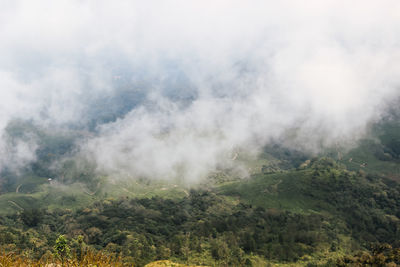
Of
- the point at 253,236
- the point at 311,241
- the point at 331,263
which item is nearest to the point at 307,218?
the point at 311,241

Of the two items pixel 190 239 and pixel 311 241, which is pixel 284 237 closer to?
pixel 311 241

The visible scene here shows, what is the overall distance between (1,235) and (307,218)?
7202 inches

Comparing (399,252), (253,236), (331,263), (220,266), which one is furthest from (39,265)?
(253,236)

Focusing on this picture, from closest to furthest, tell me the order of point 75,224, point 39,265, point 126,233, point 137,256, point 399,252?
point 39,265 → point 399,252 → point 137,256 → point 126,233 → point 75,224

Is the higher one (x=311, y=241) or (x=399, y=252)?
(x=311, y=241)

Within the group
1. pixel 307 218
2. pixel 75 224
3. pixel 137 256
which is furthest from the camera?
pixel 75 224

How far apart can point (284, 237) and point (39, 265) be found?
13288 centimetres

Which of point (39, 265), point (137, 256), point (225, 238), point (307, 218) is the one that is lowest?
point (39, 265)

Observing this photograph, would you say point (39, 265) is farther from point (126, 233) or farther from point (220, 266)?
point (126, 233)

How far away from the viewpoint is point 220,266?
344 ft

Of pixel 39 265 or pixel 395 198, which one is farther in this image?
pixel 395 198

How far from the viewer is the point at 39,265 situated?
1078 inches

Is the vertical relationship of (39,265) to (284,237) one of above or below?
below

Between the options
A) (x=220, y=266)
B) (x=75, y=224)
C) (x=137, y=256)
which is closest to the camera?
(x=220, y=266)
